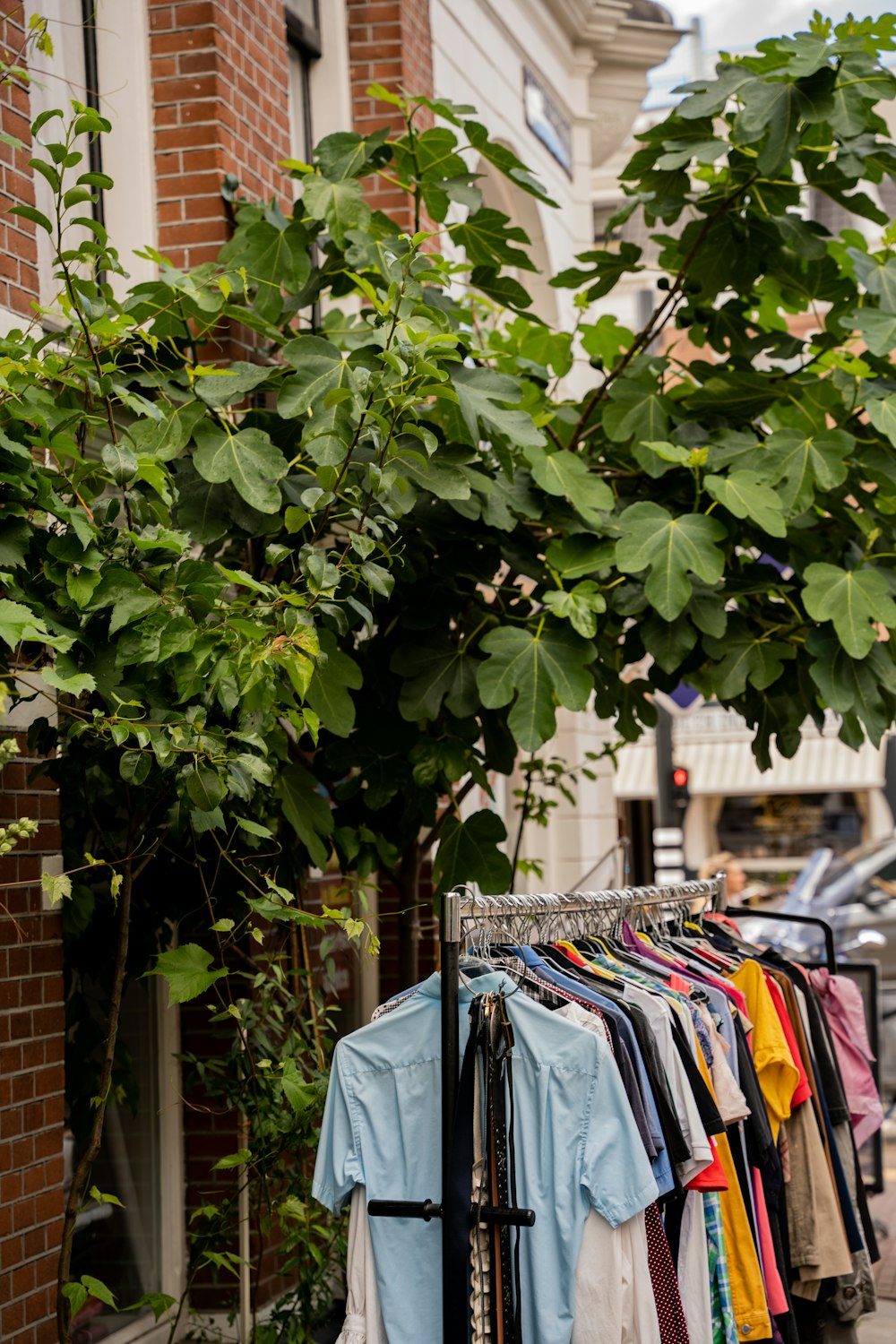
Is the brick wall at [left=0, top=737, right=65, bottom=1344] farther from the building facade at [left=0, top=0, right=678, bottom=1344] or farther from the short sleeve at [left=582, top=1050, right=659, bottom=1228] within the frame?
the short sleeve at [left=582, top=1050, right=659, bottom=1228]

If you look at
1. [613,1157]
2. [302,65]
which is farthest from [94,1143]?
[302,65]

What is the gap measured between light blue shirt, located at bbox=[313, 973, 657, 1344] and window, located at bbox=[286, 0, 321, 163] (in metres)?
5.05

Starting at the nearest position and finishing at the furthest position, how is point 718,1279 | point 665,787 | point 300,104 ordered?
point 718,1279, point 300,104, point 665,787

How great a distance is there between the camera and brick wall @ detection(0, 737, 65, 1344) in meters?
3.74

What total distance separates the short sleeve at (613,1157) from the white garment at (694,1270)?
64cm

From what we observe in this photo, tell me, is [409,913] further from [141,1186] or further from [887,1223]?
[887,1223]

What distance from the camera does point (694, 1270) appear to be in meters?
3.87

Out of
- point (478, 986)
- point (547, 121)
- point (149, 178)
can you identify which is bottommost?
point (478, 986)

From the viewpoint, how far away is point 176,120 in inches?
220

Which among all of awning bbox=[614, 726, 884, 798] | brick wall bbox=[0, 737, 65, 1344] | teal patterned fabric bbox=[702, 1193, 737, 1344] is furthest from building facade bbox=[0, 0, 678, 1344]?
awning bbox=[614, 726, 884, 798]

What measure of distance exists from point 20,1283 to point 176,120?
416 centimetres

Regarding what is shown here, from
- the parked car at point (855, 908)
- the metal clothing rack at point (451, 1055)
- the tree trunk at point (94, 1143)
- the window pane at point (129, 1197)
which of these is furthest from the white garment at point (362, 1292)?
A: the parked car at point (855, 908)

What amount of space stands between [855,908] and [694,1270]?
35.3 ft

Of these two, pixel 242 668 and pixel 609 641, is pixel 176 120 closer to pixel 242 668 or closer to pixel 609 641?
pixel 609 641
